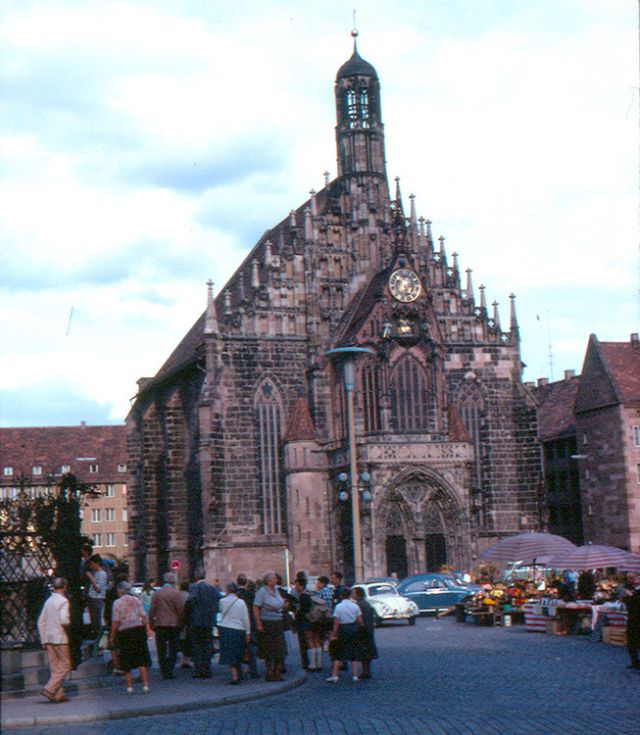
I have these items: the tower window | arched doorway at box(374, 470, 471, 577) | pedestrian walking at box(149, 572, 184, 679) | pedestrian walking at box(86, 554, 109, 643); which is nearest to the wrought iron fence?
pedestrian walking at box(86, 554, 109, 643)

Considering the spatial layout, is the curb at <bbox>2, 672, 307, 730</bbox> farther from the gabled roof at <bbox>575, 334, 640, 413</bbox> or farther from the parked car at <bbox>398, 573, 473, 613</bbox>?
the gabled roof at <bbox>575, 334, 640, 413</bbox>

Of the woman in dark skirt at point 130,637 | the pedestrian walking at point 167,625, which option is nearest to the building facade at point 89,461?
the pedestrian walking at point 167,625

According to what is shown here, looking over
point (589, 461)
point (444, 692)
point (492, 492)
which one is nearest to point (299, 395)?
point (492, 492)

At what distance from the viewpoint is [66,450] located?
339 ft

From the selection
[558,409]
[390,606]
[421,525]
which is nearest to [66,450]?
[558,409]

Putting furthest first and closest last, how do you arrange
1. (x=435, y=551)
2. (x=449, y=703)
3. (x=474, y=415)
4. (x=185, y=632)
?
(x=474, y=415)
(x=435, y=551)
(x=185, y=632)
(x=449, y=703)

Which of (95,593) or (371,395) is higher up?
(371,395)

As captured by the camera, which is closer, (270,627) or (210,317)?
(270,627)

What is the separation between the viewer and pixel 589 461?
243 feet

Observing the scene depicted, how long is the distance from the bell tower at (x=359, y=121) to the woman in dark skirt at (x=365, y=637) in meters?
39.5

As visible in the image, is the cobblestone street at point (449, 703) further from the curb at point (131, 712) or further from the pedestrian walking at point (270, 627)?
the pedestrian walking at point (270, 627)

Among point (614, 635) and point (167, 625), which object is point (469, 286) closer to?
point (614, 635)

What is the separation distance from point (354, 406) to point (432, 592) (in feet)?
45.2

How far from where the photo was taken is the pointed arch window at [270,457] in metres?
56.0
